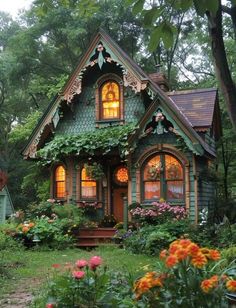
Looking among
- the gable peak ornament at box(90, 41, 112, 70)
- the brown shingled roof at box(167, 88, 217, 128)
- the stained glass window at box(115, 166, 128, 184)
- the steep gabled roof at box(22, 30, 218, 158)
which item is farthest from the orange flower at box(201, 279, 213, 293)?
the gable peak ornament at box(90, 41, 112, 70)

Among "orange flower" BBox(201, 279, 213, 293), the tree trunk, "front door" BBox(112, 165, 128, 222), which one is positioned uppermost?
the tree trunk

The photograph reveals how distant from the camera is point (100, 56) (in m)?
16.1

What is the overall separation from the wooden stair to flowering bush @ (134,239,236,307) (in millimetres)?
11129

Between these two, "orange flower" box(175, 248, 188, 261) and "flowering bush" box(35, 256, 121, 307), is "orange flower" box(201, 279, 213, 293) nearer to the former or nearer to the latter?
"orange flower" box(175, 248, 188, 261)

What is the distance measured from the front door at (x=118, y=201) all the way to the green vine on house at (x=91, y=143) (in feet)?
5.61

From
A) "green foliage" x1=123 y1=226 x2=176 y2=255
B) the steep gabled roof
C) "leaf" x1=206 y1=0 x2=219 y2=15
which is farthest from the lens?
the steep gabled roof

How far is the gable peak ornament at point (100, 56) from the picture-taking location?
16062 mm

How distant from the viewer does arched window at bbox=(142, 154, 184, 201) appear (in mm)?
14930

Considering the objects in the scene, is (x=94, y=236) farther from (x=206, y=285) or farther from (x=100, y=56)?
(x=206, y=285)

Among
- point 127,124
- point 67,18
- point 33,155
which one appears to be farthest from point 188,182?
point 67,18

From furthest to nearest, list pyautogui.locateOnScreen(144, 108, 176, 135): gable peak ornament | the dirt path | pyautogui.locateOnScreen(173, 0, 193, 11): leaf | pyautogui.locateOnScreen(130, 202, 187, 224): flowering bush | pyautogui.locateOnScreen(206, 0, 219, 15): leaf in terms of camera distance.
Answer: pyautogui.locateOnScreen(144, 108, 176, 135): gable peak ornament
pyautogui.locateOnScreen(130, 202, 187, 224): flowering bush
the dirt path
pyautogui.locateOnScreen(173, 0, 193, 11): leaf
pyautogui.locateOnScreen(206, 0, 219, 15): leaf

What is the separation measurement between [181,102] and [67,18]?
46.3ft

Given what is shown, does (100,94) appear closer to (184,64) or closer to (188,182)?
(188,182)

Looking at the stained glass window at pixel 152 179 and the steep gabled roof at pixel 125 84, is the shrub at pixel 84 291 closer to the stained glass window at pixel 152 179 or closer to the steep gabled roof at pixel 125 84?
the steep gabled roof at pixel 125 84
